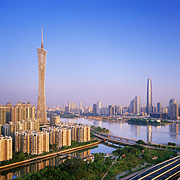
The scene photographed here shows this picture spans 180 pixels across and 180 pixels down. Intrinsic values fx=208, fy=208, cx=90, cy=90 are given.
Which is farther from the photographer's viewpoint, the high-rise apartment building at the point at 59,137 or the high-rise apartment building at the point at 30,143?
the high-rise apartment building at the point at 59,137

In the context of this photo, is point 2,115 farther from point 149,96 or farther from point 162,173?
point 149,96

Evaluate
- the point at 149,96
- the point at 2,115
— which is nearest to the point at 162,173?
the point at 2,115

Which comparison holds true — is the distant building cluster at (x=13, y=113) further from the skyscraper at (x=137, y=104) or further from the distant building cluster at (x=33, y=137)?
the skyscraper at (x=137, y=104)

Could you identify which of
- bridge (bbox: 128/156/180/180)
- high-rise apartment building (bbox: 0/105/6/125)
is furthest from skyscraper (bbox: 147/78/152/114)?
bridge (bbox: 128/156/180/180)

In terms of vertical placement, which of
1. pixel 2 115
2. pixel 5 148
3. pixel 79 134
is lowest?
pixel 79 134

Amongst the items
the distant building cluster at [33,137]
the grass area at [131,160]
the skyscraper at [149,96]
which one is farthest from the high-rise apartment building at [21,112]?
the skyscraper at [149,96]

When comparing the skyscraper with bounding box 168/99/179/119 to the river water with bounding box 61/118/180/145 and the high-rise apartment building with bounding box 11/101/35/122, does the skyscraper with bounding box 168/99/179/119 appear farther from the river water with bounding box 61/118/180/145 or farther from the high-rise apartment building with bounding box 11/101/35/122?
the high-rise apartment building with bounding box 11/101/35/122

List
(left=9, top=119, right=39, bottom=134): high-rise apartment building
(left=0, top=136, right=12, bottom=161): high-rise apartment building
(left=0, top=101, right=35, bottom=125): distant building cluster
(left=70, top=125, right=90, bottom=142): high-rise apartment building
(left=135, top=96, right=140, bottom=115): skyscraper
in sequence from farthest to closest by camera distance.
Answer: (left=135, top=96, right=140, bottom=115): skyscraper
(left=0, top=101, right=35, bottom=125): distant building cluster
(left=70, top=125, right=90, bottom=142): high-rise apartment building
(left=9, top=119, right=39, bottom=134): high-rise apartment building
(left=0, top=136, right=12, bottom=161): high-rise apartment building

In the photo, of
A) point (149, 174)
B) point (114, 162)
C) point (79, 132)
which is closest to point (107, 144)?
point (79, 132)

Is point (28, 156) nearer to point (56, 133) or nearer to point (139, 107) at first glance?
point (56, 133)

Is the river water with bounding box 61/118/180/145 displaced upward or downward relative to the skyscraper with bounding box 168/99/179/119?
downward

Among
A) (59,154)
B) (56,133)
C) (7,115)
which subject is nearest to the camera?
(59,154)
